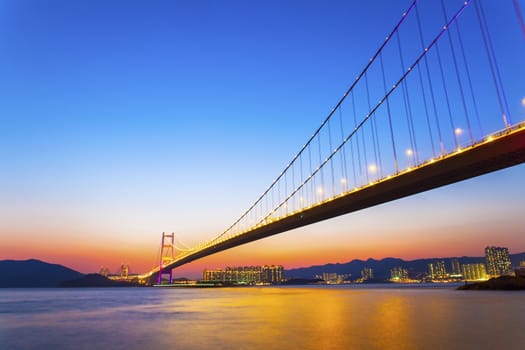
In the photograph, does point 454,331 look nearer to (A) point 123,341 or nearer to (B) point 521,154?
(A) point 123,341

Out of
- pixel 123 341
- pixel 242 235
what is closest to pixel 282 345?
pixel 123 341

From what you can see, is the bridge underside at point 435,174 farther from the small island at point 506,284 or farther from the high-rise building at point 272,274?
the high-rise building at point 272,274

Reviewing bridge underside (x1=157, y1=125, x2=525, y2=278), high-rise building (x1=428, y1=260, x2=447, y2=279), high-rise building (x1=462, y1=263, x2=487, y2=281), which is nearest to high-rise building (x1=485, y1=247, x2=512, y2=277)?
high-rise building (x1=462, y1=263, x2=487, y2=281)

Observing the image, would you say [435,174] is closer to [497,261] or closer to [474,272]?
[497,261]

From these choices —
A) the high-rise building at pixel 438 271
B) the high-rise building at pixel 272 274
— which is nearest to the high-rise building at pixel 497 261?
the high-rise building at pixel 438 271

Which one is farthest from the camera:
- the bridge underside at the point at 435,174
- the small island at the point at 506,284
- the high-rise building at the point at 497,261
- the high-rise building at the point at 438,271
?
the high-rise building at the point at 438,271

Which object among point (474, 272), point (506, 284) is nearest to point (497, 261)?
point (474, 272)

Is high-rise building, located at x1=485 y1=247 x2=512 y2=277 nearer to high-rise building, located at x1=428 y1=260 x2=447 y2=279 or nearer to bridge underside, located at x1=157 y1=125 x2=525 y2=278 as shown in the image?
high-rise building, located at x1=428 y1=260 x2=447 y2=279

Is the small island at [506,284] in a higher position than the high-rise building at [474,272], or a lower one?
lower
